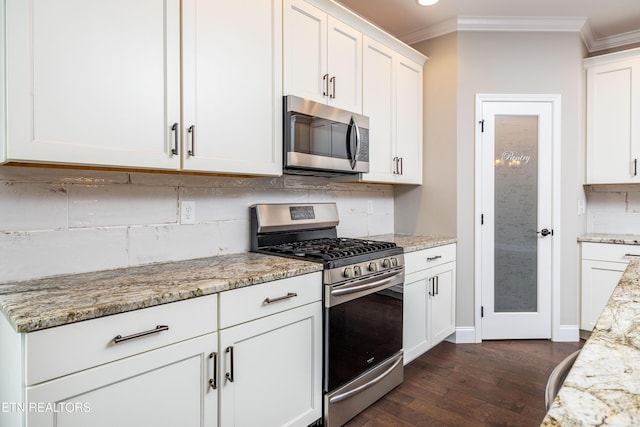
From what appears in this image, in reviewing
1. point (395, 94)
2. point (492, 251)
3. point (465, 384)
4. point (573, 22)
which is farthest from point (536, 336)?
point (573, 22)

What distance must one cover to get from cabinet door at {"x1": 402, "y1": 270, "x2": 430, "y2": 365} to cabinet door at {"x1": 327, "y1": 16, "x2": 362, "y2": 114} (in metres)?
1.26

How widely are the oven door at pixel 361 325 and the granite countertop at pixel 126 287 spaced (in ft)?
0.90

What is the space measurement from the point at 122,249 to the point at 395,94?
2256 millimetres

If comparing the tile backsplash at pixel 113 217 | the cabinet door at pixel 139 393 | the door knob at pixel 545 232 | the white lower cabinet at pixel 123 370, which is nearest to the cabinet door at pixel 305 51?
the tile backsplash at pixel 113 217

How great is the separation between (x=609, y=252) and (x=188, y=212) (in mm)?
3322

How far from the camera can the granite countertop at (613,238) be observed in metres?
3.04

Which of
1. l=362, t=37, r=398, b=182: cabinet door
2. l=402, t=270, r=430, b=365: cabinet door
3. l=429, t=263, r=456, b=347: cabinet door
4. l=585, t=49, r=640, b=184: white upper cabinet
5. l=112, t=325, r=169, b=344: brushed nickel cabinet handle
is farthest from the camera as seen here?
l=585, t=49, r=640, b=184: white upper cabinet

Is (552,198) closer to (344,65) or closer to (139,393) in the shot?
(344,65)

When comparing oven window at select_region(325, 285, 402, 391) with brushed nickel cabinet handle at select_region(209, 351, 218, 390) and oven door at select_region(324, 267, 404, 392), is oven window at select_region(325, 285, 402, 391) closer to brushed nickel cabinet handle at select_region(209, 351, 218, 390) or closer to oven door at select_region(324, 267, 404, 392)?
oven door at select_region(324, 267, 404, 392)

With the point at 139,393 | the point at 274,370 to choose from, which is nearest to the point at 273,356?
the point at 274,370

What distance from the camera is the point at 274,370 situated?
1681mm

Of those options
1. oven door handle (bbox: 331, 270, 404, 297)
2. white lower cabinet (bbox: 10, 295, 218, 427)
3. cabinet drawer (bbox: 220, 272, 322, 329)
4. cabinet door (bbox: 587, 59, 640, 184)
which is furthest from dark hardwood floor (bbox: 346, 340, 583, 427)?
cabinet door (bbox: 587, 59, 640, 184)

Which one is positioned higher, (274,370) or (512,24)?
(512,24)

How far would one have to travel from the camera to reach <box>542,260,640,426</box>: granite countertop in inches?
20.8
